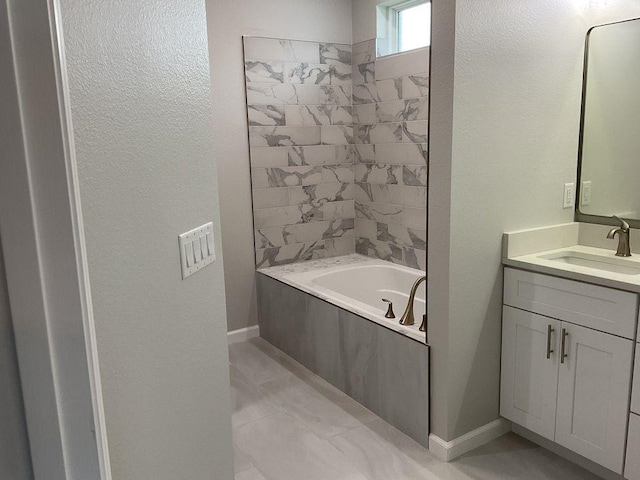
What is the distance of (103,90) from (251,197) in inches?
109

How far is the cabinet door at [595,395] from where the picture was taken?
2021 millimetres

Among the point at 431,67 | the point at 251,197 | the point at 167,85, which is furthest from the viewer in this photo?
the point at 251,197

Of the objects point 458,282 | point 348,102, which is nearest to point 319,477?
point 458,282

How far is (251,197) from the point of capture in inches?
147

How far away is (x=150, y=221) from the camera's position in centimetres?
116

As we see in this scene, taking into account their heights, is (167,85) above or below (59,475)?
above

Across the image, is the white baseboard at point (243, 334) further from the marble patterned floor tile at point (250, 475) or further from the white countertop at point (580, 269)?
the white countertop at point (580, 269)

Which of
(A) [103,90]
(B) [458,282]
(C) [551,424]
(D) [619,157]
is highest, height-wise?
(A) [103,90]

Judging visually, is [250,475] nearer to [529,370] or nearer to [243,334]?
[529,370]

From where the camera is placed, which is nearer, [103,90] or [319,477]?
[103,90]

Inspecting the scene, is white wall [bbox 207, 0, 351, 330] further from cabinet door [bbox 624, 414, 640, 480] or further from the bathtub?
cabinet door [bbox 624, 414, 640, 480]

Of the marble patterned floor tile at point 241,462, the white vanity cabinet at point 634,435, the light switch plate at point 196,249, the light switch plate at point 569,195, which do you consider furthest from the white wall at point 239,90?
the white vanity cabinet at point 634,435

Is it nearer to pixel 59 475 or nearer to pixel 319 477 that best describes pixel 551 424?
pixel 319 477

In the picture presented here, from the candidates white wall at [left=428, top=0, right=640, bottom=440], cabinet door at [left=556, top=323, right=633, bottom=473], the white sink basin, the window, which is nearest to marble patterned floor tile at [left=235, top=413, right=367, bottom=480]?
white wall at [left=428, top=0, right=640, bottom=440]
